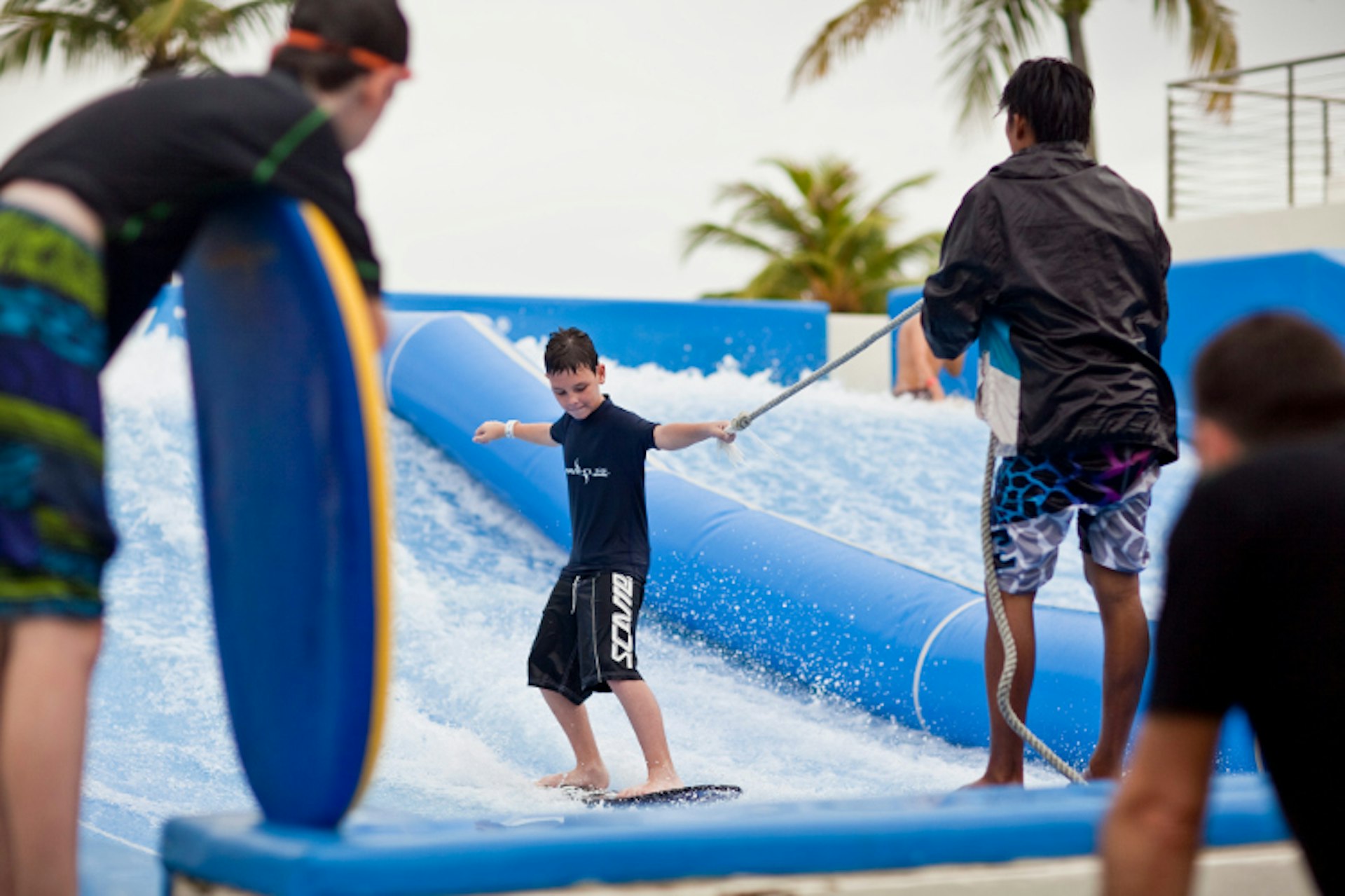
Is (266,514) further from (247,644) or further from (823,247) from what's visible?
(823,247)

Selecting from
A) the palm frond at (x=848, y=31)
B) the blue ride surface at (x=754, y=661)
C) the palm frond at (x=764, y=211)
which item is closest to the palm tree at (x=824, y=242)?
the palm frond at (x=764, y=211)

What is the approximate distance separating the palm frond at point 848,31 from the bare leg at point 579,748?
11.6 metres

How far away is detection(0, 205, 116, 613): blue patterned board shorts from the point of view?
4.70 ft

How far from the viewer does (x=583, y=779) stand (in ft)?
11.6

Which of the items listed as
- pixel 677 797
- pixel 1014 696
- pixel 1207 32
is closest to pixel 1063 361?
pixel 1014 696

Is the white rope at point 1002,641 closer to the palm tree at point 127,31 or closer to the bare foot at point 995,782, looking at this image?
the bare foot at point 995,782

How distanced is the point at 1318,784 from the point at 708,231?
20.8m

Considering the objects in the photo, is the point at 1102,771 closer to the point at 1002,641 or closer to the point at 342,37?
the point at 1002,641

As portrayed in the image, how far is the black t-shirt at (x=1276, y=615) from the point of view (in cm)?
112

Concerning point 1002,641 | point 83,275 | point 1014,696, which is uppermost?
point 83,275

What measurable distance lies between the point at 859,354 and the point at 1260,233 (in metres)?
3.50

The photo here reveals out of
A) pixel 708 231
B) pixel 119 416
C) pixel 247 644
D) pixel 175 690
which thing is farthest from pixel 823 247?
pixel 247 644

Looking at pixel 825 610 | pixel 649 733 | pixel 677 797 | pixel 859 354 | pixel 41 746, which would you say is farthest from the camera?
pixel 859 354

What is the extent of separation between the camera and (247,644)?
1.68 metres
